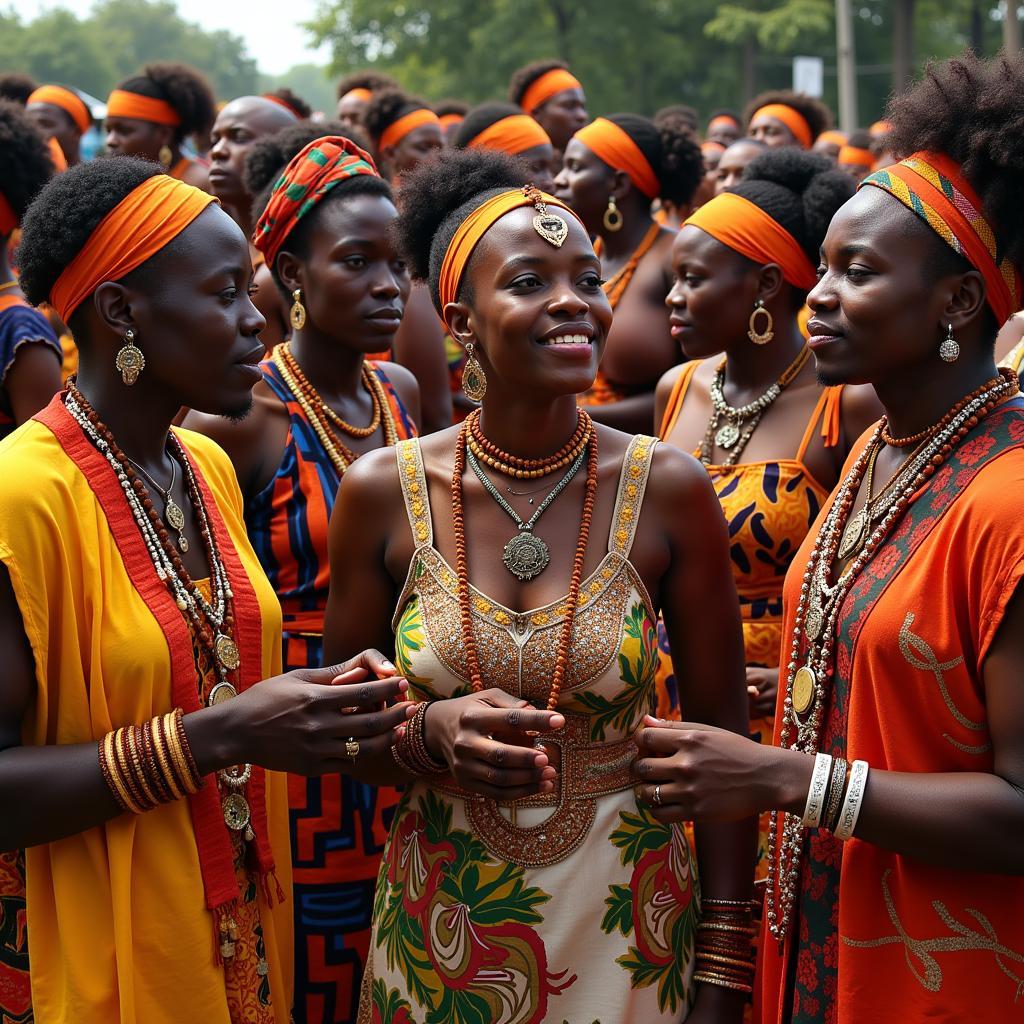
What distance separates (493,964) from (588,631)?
2.38ft

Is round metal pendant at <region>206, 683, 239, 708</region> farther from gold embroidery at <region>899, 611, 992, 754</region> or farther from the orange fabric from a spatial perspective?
gold embroidery at <region>899, 611, 992, 754</region>

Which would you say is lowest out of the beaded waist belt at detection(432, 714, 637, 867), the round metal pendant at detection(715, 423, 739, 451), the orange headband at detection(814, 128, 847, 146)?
the beaded waist belt at detection(432, 714, 637, 867)

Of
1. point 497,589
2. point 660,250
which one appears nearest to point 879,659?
point 497,589

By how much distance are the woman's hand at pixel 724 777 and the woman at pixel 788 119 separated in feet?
28.7

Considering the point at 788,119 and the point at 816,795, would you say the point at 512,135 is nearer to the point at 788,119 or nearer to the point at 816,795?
the point at 788,119

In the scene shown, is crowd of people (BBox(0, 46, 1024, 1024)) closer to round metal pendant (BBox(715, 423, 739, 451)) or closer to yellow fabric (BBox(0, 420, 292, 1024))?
yellow fabric (BBox(0, 420, 292, 1024))

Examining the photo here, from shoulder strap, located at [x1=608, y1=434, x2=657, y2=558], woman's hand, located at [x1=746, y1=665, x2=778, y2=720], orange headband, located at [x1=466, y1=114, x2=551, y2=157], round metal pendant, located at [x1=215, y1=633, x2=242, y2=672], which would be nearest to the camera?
shoulder strap, located at [x1=608, y1=434, x2=657, y2=558]

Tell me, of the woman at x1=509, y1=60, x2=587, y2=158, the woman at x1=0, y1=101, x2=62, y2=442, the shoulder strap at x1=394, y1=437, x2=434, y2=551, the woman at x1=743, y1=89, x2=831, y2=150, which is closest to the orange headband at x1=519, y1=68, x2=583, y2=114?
the woman at x1=509, y1=60, x2=587, y2=158

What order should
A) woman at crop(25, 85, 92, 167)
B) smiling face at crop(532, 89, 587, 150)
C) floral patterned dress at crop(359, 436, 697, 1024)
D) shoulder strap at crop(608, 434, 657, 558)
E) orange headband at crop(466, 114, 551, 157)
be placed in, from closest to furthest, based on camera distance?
floral patterned dress at crop(359, 436, 697, 1024)
shoulder strap at crop(608, 434, 657, 558)
orange headband at crop(466, 114, 551, 157)
smiling face at crop(532, 89, 587, 150)
woman at crop(25, 85, 92, 167)

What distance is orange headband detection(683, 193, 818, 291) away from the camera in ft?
15.1

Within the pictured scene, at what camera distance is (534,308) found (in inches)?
111

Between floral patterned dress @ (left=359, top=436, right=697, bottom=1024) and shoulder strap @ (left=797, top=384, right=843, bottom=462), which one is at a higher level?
shoulder strap @ (left=797, top=384, right=843, bottom=462)

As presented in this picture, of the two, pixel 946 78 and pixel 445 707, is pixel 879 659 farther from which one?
pixel 946 78

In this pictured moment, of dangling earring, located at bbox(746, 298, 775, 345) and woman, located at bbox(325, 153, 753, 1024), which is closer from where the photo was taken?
woman, located at bbox(325, 153, 753, 1024)
